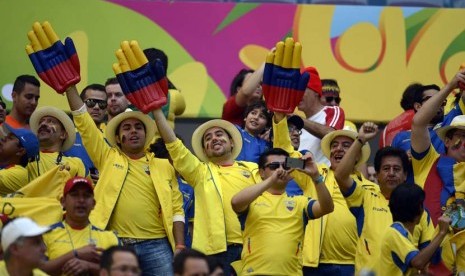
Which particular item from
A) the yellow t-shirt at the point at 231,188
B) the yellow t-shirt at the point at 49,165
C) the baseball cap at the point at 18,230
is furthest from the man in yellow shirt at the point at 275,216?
the baseball cap at the point at 18,230

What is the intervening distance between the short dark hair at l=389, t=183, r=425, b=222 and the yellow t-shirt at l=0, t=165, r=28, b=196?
9.40 ft

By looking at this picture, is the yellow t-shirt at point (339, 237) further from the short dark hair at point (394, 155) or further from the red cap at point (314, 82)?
the red cap at point (314, 82)

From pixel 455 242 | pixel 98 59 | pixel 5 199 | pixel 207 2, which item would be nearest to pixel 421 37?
pixel 207 2

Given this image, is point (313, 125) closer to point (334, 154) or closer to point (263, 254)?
point (334, 154)

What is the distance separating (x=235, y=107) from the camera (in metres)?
13.8

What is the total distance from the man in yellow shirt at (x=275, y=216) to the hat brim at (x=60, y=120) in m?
1.67

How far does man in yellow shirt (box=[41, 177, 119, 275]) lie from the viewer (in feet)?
35.4

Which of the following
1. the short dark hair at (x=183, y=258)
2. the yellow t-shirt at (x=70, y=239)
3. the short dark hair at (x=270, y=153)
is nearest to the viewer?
the short dark hair at (x=183, y=258)

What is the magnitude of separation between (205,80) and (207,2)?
806 millimetres

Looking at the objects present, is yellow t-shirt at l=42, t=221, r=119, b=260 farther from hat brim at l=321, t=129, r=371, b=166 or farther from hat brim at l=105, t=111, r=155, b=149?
hat brim at l=321, t=129, r=371, b=166

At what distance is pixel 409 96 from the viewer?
14125 mm

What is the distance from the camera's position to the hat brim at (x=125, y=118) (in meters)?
12.4

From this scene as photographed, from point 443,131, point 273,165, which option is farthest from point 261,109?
point 443,131

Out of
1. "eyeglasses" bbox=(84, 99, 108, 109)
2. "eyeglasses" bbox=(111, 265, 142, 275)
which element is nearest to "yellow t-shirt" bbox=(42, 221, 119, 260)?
"eyeglasses" bbox=(111, 265, 142, 275)
